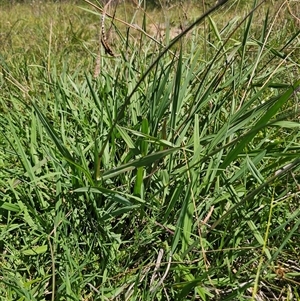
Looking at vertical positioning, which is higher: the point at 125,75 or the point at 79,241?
the point at 125,75

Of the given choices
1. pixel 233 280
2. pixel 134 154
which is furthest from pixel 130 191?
pixel 233 280

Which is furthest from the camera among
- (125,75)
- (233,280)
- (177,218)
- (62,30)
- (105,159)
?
(62,30)

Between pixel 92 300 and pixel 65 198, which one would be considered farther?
pixel 65 198

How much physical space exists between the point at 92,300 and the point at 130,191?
0.29m

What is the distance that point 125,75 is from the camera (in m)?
1.49

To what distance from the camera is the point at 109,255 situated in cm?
100

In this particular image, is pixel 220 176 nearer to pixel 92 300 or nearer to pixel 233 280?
pixel 233 280

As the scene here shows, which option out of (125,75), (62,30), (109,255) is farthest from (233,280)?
(62,30)

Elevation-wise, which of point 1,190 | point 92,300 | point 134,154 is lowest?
point 92,300

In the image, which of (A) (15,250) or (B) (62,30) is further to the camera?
(B) (62,30)

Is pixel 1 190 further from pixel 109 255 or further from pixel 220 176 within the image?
pixel 220 176

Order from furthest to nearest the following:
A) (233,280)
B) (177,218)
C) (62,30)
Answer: (62,30) → (177,218) → (233,280)

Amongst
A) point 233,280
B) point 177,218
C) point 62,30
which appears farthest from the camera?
point 62,30

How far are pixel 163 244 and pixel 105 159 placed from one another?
0.94ft
